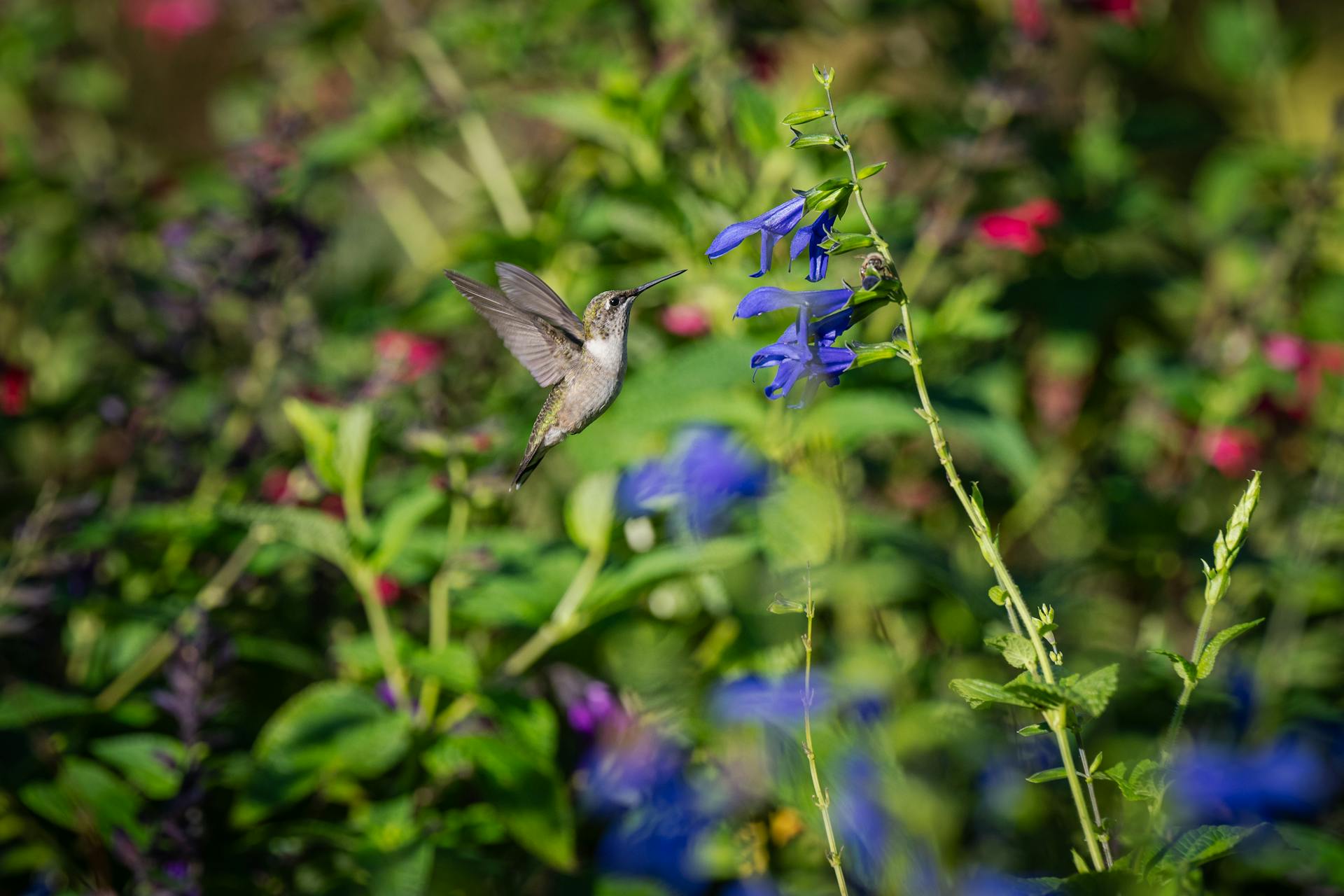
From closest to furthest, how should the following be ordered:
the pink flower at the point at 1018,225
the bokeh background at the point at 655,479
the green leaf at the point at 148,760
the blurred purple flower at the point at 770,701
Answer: the blurred purple flower at the point at 770,701
the bokeh background at the point at 655,479
the green leaf at the point at 148,760
the pink flower at the point at 1018,225

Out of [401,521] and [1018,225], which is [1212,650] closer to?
[401,521]

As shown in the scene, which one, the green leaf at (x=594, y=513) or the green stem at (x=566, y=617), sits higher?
the green leaf at (x=594, y=513)

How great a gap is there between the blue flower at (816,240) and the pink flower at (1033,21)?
1688 millimetres

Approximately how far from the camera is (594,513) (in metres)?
1.49

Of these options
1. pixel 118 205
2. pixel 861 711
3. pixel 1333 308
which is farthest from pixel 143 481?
pixel 1333 308

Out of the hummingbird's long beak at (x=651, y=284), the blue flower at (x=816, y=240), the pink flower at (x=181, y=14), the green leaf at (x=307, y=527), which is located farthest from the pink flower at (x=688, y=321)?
the pink flower at (x=181, y=14)

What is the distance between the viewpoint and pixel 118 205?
8.91ft

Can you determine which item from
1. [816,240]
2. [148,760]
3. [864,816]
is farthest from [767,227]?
[148,760]

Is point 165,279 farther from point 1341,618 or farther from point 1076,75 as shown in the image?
point 1076,75

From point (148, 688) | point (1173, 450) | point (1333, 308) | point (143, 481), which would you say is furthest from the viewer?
point (1173, 450)

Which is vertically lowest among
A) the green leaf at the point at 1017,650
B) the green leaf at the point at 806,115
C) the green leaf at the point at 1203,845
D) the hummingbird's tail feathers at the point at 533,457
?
the green leaf at the point at 1203,845

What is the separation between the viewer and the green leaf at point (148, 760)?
1.46 meters

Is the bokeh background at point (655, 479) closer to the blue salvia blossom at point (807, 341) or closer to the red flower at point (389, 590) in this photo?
the red flower at point (389, 590)

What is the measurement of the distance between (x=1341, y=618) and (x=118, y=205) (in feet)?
9.15
